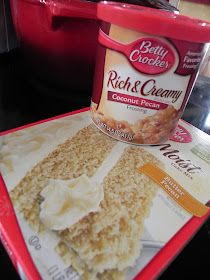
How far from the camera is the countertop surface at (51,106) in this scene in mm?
267

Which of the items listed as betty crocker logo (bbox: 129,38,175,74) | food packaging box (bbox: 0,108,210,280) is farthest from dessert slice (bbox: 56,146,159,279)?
betty crocker logo (bbox: 129,38,175,74)

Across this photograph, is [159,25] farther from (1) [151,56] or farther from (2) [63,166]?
(2) [63,166]

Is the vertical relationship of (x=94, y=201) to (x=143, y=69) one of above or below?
below

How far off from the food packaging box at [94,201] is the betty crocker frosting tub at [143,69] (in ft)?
0.11

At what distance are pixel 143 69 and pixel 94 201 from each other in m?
0.19

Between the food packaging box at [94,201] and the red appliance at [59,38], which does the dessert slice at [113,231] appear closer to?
the food packaging box at [94,201]

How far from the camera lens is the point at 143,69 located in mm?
348

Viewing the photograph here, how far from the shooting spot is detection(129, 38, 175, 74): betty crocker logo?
0.33 metres

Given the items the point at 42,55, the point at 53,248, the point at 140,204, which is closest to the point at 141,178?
the point at 140,204

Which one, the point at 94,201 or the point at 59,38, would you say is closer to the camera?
the point at 94,201

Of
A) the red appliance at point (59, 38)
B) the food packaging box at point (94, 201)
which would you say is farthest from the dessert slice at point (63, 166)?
the red appliance at point (59, 38)

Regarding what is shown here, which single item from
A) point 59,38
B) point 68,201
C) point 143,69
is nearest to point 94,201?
point 68,201

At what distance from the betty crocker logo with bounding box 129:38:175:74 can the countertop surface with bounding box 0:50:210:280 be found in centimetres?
20

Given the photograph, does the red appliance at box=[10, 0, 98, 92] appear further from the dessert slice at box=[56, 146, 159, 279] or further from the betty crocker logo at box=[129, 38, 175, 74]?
the dessert slice at box=[56, 146, 159, 279]
